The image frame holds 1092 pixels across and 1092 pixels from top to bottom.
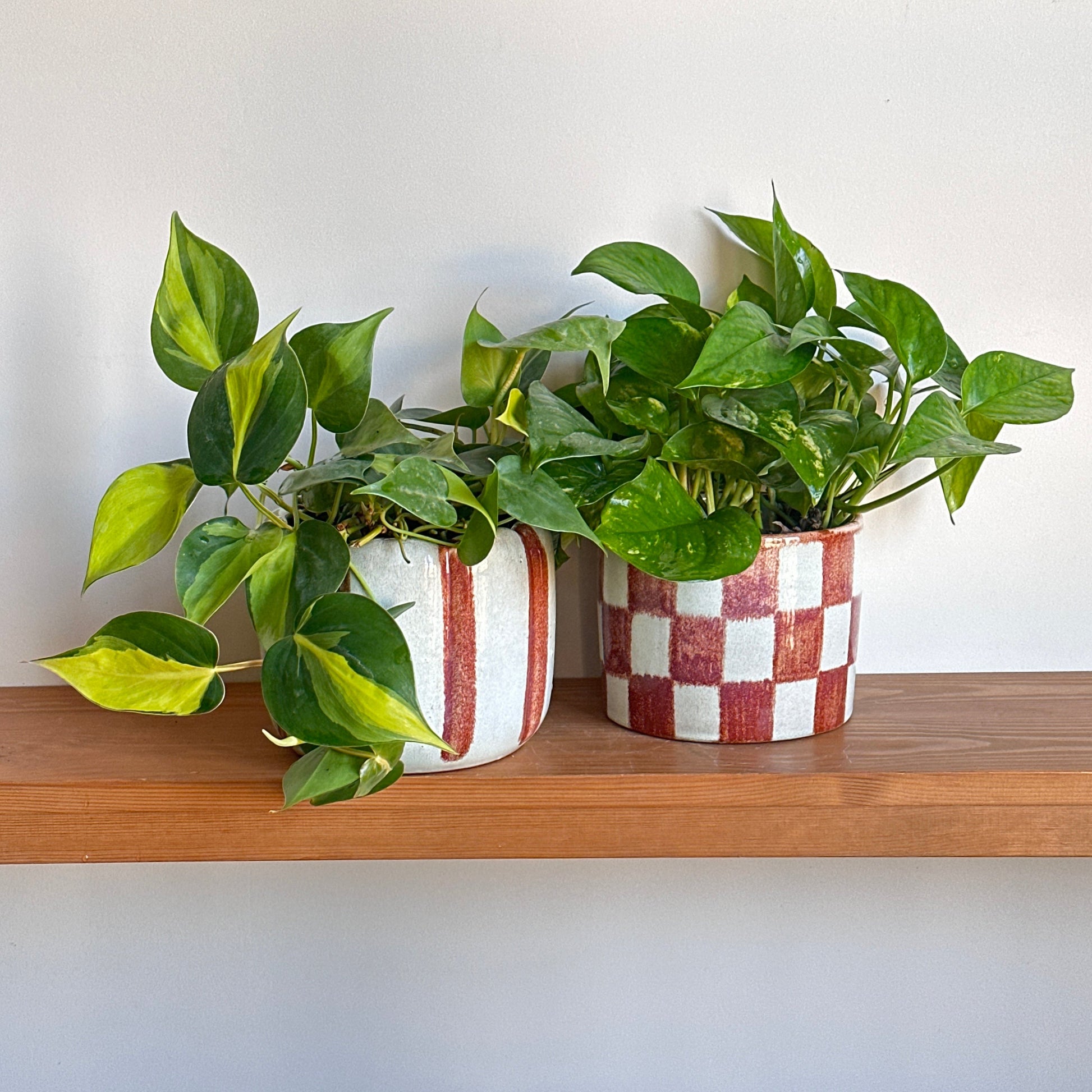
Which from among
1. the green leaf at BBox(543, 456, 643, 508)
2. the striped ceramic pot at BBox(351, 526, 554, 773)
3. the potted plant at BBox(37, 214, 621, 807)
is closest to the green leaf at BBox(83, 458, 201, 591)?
the potted plant at BBox(37, 214, 621, 807)

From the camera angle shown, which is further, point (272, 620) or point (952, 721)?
point (952, 721)

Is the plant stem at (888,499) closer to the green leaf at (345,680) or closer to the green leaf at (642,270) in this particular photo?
the green leaf at (642,270)

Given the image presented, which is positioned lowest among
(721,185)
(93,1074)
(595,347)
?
(93,1074)

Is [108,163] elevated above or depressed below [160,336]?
above

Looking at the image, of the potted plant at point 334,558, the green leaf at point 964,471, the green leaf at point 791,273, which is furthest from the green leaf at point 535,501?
the green leaf at point 964,471

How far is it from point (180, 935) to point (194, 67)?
0.70 m

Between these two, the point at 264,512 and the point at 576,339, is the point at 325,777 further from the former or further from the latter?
Answer: the point at 576,339

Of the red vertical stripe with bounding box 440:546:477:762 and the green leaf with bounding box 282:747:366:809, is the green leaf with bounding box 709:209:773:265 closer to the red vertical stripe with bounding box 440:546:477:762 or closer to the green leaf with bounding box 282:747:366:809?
the red vertical stripe with bounding box 440:546:477:762

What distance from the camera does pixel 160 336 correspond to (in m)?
0.62

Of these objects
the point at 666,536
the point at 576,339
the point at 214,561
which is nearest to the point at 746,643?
the point at 666,536

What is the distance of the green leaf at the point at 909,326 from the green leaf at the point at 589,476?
168 mm

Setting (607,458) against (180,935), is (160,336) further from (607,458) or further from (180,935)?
(180,935)

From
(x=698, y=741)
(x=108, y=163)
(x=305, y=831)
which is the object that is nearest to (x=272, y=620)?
(x=305, y=831)

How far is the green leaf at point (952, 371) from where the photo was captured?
28.5 inches
